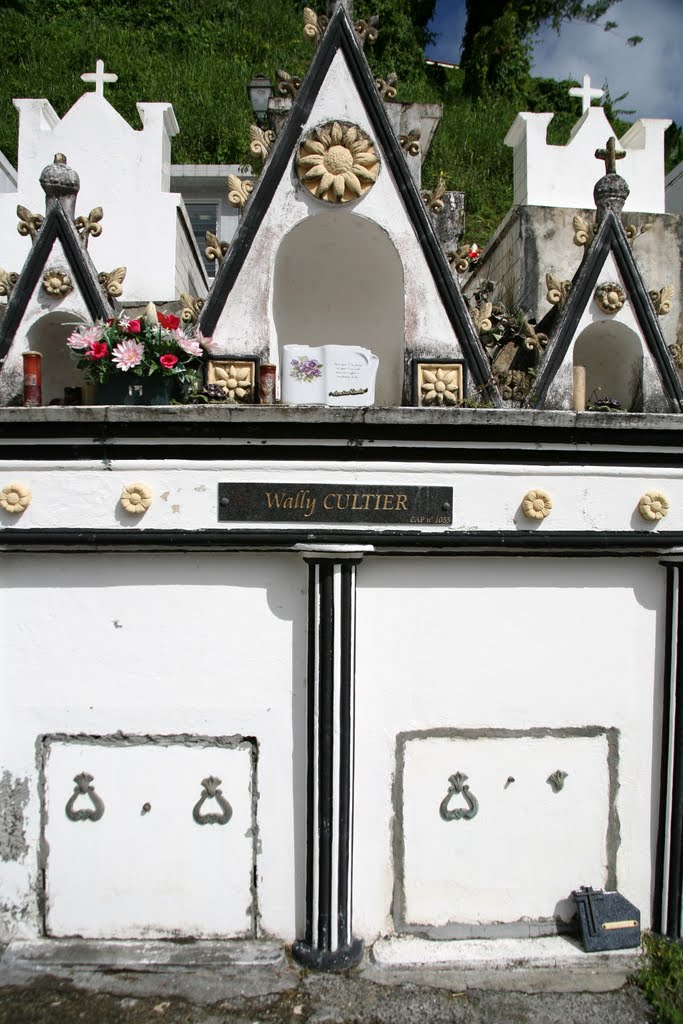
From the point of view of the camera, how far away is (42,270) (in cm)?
625

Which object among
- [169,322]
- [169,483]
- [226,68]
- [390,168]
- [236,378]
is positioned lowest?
[169,483]

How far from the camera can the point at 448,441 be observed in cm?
582

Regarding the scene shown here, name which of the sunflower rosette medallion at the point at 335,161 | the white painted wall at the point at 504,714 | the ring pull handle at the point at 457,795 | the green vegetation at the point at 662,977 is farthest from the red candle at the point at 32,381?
the green vegetation at the point at 662,977

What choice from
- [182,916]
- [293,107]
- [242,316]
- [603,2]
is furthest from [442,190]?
[603,2]

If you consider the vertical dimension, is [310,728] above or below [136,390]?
below

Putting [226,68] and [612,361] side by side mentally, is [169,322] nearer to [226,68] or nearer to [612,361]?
[612,361]


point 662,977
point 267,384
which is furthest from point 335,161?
point 662,977

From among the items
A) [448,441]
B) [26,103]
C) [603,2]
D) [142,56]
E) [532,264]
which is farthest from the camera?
[603,2]

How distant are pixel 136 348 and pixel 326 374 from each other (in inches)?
57.3

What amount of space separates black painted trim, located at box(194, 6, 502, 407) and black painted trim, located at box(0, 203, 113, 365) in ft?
2.88

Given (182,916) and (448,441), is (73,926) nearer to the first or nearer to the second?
(182,916)

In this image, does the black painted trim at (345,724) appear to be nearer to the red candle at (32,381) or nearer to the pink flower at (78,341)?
the pink flower at (78,341)

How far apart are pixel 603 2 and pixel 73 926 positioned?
30.5 meters

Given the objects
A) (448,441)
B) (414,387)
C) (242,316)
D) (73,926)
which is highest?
(242,316)
